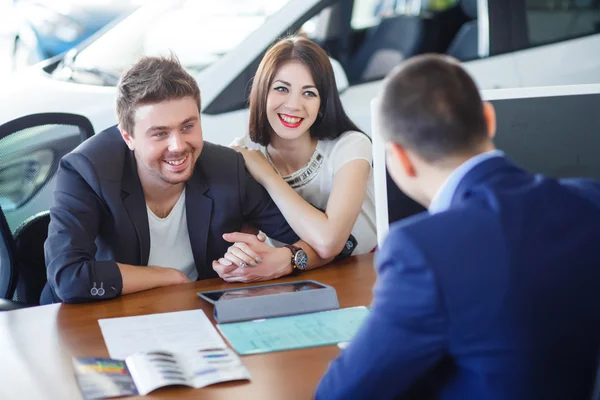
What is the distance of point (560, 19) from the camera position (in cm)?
432

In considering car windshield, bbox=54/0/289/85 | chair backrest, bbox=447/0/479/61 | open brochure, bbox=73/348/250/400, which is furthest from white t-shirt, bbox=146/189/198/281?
chair backrest, bbox=447/0/479/61

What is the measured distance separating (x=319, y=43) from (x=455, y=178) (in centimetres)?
271

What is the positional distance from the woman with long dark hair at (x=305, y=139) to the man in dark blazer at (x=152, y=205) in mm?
178

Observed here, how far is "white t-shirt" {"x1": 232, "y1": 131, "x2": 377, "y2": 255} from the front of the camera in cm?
254

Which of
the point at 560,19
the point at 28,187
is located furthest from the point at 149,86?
the point at 560,19

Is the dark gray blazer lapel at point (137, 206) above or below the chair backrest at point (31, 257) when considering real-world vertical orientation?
above

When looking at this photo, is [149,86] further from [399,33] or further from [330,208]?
[399,33]

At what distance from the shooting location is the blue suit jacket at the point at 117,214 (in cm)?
200

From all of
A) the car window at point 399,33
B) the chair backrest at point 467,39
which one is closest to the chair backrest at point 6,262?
the car window at point 399,33

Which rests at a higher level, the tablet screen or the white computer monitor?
the white computer monitor

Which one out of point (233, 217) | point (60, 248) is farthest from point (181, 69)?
point (60, 248)

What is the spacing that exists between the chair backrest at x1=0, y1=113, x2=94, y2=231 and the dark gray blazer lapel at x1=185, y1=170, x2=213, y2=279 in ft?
1.87

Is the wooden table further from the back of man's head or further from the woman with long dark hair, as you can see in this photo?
the back of man's head

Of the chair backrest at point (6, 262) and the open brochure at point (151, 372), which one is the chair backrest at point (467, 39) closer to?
the chair backrest at point (6, 262)
